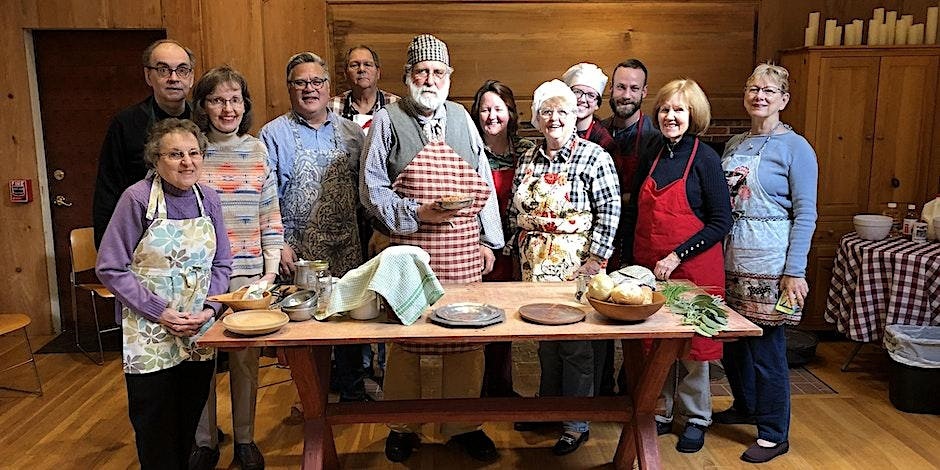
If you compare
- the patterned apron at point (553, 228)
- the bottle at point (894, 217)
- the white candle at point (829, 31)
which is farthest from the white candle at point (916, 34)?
the patterned apron at point (553, 228)

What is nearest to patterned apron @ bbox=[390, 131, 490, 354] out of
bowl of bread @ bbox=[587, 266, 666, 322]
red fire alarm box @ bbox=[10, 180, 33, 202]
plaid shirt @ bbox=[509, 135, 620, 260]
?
plaid shirt @ bbox=[509, 135, 620, 260]

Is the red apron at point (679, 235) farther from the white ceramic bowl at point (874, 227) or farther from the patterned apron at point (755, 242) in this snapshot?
the white ceramic bowl at point (874, 227)

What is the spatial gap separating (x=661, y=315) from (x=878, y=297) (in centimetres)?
205

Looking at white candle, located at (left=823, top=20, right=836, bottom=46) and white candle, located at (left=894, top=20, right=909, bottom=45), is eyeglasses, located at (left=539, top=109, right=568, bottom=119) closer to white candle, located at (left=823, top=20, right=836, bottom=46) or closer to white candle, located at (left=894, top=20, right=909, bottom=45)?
white candle, located at (left=823, top=20, right=836, bottom=46)

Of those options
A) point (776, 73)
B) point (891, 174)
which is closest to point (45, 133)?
point (776, 73)

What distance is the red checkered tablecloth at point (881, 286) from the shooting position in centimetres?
352

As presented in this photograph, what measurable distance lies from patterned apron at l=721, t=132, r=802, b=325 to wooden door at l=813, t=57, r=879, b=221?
Answer: 1.74 metres

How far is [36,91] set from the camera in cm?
455

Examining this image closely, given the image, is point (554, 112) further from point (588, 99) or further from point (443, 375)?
point (443, 375)

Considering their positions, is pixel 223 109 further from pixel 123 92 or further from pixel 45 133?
pixel 45 133

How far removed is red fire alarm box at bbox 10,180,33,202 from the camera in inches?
177

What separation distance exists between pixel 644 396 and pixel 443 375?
767mm

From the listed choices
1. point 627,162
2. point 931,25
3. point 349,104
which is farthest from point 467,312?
point 931,25

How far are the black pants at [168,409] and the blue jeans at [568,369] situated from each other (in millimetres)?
1324
